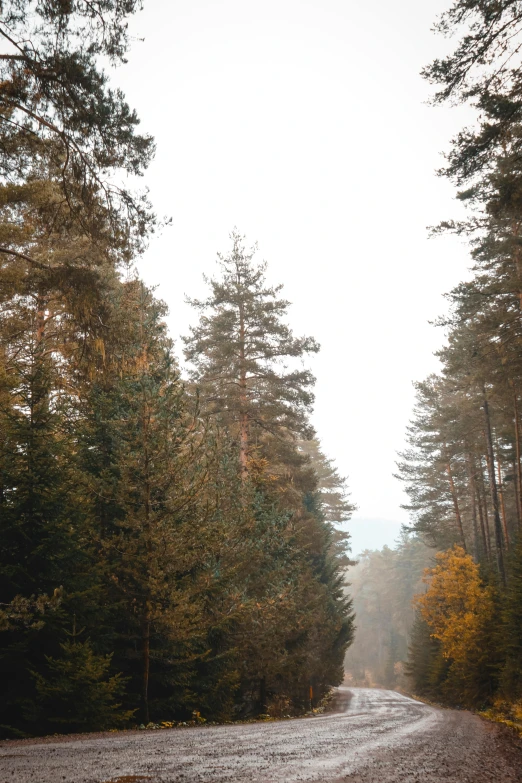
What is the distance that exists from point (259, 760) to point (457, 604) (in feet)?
93.7

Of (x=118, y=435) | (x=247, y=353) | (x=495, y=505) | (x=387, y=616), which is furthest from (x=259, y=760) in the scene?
(x=387, y=616)

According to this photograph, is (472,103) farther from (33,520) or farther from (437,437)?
(437,437)

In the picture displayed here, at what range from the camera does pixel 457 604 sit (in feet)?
96.8

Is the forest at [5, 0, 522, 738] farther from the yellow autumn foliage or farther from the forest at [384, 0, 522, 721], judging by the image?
the yellow autumn foliage

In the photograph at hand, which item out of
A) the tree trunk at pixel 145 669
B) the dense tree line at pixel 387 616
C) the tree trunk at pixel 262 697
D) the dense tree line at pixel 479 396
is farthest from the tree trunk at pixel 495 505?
the dense tree line at pixel 387 616

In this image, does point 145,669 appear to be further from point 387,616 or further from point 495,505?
point 387,616

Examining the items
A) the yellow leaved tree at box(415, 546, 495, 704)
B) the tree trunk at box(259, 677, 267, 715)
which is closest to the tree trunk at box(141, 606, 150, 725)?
the tree trunk at box(259, 677, 267, 715)

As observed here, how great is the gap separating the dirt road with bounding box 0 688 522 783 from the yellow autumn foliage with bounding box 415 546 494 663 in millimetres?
Result: 21676

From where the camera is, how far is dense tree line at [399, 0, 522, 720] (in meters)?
9.63

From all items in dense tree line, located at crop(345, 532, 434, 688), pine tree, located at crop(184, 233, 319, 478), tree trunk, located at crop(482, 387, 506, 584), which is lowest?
dense tree line, located at crop(345, 532, 434, 688)

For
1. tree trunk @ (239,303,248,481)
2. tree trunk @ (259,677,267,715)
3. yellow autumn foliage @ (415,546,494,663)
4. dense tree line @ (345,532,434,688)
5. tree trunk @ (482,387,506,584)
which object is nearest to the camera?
tree trunk @ (259,677,267,715)

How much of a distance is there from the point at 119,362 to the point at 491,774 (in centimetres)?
949

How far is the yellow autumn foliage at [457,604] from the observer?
2655 cm

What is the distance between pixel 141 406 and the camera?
12516 mm
